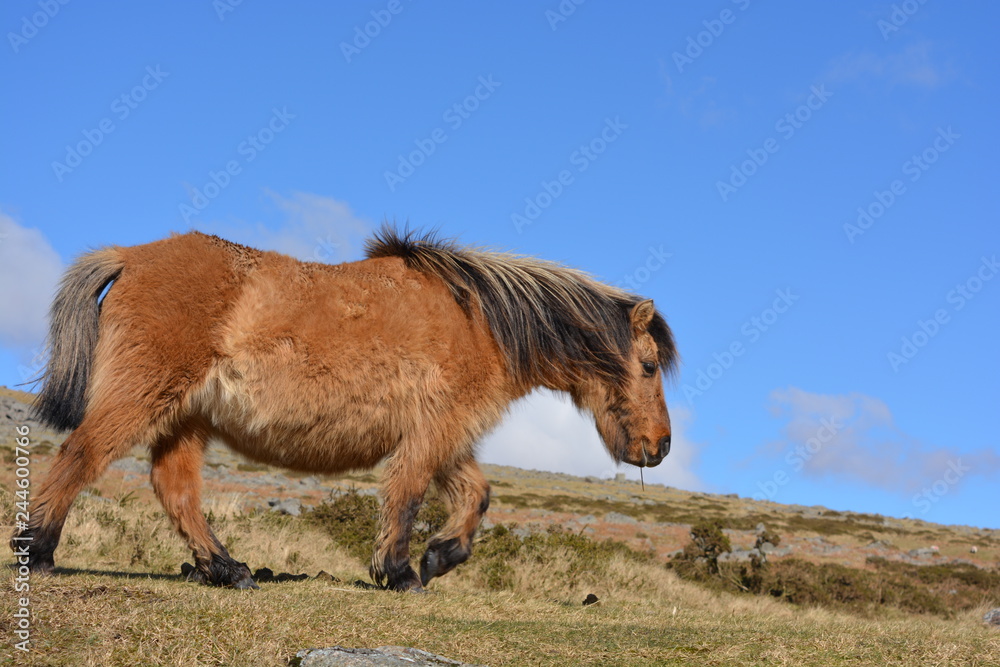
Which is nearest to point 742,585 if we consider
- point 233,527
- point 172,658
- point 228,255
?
point 233,527

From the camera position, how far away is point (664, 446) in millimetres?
8375

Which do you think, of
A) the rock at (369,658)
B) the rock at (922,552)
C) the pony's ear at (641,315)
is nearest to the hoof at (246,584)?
the rock at (369,658)

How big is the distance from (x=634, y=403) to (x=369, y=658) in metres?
4.64

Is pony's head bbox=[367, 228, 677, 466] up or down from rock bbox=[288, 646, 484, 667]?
up

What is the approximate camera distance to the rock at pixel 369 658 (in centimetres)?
433

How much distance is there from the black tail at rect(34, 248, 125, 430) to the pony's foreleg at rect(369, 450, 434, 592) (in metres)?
2.63

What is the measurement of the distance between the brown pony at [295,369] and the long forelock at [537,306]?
22 mm

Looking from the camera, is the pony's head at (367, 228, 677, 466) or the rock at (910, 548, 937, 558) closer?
the pony's head at (367, 228, 677, 466)

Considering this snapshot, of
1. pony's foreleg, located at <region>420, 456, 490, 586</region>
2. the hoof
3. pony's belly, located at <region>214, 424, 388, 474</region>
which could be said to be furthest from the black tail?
pony's foreleg, located at <region>420, 456, 490, 586</region>

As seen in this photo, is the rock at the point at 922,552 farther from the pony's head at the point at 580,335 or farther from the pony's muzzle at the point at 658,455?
the pony's head at the point at 580,335

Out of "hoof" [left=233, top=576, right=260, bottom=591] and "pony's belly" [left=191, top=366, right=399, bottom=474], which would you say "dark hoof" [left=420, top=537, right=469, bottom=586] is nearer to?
"pony's belly" [left=191, top=366, right=399, bottom=474]

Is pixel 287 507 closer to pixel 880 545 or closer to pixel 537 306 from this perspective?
pixel 537 306

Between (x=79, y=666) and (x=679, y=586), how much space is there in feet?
32.3

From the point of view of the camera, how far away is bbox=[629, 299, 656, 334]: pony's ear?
844 centimetres
